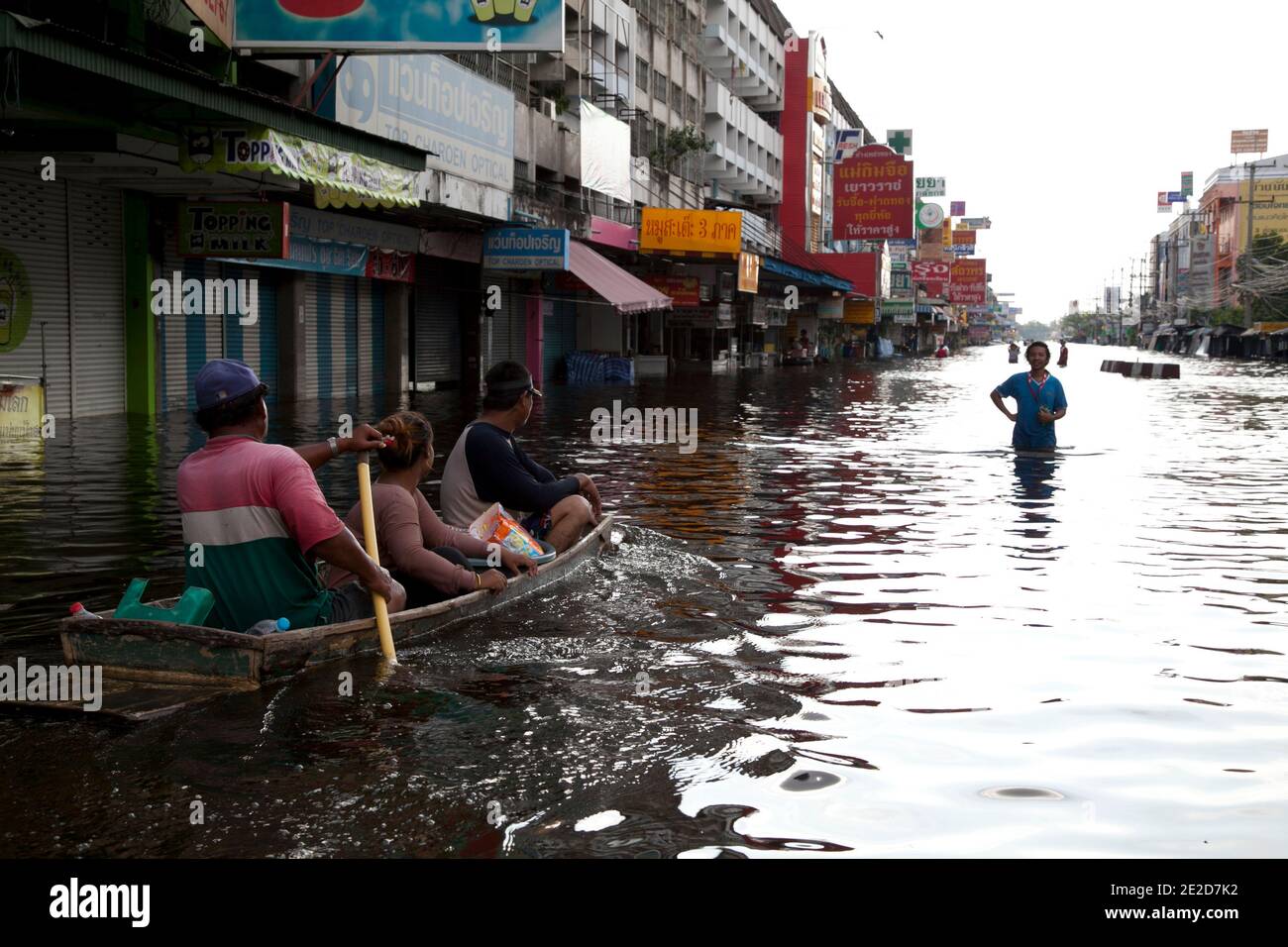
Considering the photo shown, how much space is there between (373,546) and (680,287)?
128ft

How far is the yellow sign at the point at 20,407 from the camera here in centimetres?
1719

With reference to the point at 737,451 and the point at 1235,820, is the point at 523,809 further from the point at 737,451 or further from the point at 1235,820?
the point at 737,451

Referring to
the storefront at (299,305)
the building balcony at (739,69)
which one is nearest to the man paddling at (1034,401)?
the storefront at (299,305)

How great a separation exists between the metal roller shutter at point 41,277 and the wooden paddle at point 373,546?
13.4 metres

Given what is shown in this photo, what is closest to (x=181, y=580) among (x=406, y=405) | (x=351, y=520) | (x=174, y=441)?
(x=351, y=520)

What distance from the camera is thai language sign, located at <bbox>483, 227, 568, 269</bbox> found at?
30.7 meters

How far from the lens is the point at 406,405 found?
26.9 m

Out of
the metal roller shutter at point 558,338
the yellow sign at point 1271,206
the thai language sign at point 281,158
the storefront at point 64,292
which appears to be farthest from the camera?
the yellow sign at point 1271,206

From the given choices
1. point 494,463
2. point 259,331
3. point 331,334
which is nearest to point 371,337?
point 331,334

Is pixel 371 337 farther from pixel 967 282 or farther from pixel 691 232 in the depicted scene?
pixel 967 282

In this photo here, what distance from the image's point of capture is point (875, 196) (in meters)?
62.9

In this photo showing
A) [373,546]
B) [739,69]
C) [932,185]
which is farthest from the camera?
[932,185]

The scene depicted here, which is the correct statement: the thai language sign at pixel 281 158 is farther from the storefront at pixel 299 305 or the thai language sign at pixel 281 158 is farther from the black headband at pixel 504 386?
the black headband at pixel 504 386

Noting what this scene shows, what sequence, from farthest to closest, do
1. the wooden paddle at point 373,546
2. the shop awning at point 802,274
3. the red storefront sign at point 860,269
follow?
the red storefront sign at point 860,269, the shop awning at point 802,274, the wooden paddle at point 373,546
